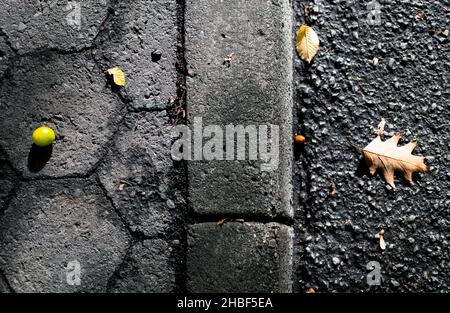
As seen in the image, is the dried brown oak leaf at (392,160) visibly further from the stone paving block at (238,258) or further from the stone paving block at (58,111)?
the stone paving block at (58,111)

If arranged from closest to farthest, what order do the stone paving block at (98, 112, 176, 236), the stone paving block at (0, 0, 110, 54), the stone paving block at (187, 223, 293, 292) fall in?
the stone paving block at (187, 223, 293, 292), the stone paving block at (98, 112, 176, 236), the stone paving block at (0, 0, 110, 54)

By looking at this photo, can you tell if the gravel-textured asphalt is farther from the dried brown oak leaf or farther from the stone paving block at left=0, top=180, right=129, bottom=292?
the stone paving block at left=0, top=180, right=129, bottom=292

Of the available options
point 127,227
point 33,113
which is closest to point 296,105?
point 127,227

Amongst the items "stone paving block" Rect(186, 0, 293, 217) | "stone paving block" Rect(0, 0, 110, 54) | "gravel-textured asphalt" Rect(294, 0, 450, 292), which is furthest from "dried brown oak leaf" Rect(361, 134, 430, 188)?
"stone paving block" Rect(0, 0, 110, 54)

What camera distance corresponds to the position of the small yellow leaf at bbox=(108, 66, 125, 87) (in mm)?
2180

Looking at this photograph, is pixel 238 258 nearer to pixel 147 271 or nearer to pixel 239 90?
pixel 147 271

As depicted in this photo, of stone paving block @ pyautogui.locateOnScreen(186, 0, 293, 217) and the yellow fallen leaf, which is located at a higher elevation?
stone paving block @ pyautogui.locateOnScreen(186, 0, 293, 217)

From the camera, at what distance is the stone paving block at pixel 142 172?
6.93ft

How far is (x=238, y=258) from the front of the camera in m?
2.01

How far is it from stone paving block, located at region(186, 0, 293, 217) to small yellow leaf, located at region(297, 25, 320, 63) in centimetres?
10

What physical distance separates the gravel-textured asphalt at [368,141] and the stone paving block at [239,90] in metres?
0.14

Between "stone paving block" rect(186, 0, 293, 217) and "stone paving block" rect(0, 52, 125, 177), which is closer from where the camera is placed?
"stone paving block" rect(186, 0, 293, 217)
